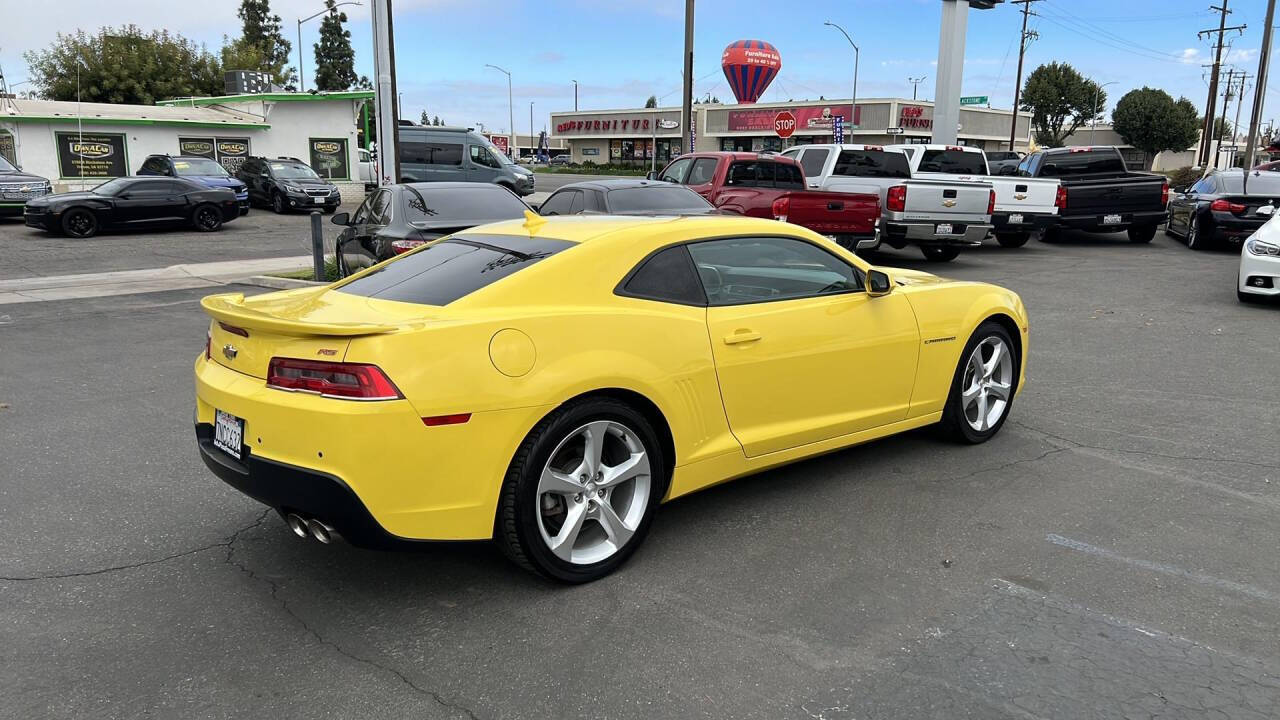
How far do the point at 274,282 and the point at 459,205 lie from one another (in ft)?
14.3

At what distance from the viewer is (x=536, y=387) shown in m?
3.49

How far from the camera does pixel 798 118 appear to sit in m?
70.5

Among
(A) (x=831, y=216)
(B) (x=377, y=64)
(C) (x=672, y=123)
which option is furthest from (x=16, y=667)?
(C) (x=672, y=123)

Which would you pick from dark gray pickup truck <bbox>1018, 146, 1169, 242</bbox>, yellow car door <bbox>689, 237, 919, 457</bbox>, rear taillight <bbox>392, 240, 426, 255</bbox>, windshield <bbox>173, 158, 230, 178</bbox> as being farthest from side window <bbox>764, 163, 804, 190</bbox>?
windshield <bbox>173, 158, 230, 178</bbox>

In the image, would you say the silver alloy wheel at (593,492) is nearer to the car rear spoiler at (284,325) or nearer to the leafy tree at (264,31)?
the car rear spoiler at (284,325)

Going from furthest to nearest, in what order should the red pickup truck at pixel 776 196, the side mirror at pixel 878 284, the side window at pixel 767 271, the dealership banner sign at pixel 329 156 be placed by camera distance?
the dealership banner sign at pixel 329 156, the red pickup truck at pixel 776 196, the side mirror at pixel 878 284, the side window at pixel 767 271

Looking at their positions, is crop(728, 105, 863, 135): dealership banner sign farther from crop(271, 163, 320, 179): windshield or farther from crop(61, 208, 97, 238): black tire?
crop(61, 208, 97, 238): black tire

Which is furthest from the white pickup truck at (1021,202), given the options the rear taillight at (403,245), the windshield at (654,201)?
the rear taillight at (403,245)

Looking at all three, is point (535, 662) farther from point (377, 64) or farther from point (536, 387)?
point (377, 64)

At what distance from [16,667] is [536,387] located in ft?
6.54

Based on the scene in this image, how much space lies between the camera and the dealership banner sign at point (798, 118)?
2694 inches

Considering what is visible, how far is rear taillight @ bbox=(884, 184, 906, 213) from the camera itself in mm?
14336

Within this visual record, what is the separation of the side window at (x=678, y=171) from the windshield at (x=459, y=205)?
5.01 metres

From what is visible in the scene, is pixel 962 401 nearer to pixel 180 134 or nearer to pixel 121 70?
pixel 180 134
